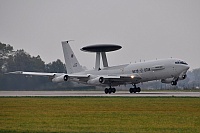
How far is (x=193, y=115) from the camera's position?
3419cm

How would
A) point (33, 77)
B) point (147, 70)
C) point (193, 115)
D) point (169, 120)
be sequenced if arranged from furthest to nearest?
point (33, 77)
point (147, 70)
point (193, 115)
point (169, 120)

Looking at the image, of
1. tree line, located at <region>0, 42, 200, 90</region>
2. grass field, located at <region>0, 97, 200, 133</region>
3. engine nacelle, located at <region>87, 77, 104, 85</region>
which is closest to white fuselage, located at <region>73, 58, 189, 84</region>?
→ engine nacelle, located at <region>87, 77, 104, 85</region>

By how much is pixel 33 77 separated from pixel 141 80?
25.2m

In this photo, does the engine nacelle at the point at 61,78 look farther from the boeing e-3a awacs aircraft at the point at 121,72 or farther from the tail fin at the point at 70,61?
the tail fin at the point at 70,61

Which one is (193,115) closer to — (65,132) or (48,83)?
(65,132)

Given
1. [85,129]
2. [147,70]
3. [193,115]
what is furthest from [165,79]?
[85,129]

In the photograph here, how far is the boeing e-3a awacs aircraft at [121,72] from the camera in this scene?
240 feet

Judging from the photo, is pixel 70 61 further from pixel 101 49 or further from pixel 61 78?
pixel 61 78

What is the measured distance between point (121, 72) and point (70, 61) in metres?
12.9

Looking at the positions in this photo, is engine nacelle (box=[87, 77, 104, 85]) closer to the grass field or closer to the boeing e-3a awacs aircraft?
the boeing e-3a awacs aircraft

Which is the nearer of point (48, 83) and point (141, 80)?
point (141, 80)

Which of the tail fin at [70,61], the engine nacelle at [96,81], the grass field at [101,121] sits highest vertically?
the tail fin at [70,61]

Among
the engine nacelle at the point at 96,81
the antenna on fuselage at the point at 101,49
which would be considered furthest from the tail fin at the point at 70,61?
the engine nacelle at the point at 96,81

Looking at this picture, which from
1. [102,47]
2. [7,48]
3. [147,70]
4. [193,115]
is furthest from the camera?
[7,48]
